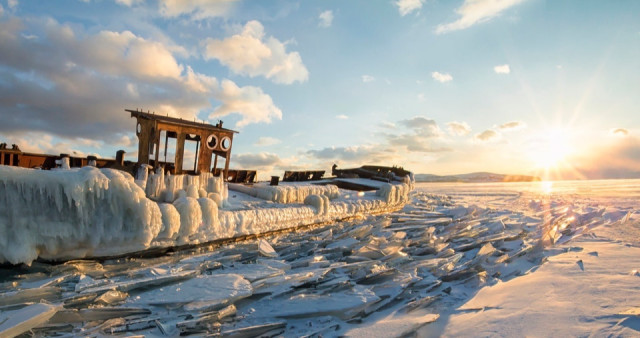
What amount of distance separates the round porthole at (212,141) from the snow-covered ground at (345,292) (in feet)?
19.8

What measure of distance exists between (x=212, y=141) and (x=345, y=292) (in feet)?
32.2

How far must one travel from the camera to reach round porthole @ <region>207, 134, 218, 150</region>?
12.5 metres

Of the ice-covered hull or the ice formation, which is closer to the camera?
the ice-covered hull

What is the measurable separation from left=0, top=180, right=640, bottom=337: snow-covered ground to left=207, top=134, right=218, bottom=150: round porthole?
6040mm

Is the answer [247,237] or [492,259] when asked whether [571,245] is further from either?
[247,237]

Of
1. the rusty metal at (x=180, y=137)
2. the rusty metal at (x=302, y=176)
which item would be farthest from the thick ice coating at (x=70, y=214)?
the rusty metal at (x=302, y=176)

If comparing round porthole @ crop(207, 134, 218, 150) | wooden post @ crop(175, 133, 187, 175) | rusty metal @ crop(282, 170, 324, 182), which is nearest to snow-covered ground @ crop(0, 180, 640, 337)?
wooden post @ crop(175, 133, 187, 175)

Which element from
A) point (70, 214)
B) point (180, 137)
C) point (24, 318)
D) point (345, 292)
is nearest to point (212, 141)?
point (180, 137)

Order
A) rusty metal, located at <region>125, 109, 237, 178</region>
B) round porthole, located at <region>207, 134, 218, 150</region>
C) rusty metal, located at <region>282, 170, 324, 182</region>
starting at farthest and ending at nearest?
rusty metal, located at <region>282, 170, 324, 182</region>
round porthole, located at <region>207, 134, 218, 150</region>
rusty metal, located at <region>125, 109, 237, 178</region>

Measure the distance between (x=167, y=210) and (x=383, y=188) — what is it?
1258cm

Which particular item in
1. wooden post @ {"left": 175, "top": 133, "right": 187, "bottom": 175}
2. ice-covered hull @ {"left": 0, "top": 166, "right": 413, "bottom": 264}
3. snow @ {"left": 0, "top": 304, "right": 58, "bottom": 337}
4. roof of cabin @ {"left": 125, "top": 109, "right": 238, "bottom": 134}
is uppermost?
roof of cabin @ {"left": 125, "top": 109, "right": 238, "bottom": 134}

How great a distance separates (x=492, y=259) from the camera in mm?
6203

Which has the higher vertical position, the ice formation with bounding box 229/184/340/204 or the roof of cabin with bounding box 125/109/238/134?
the roof of cabin with bounding box 125/109/238/134

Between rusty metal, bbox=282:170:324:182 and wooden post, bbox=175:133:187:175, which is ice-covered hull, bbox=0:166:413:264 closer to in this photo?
wooden post, bbox=175:133:187:175
